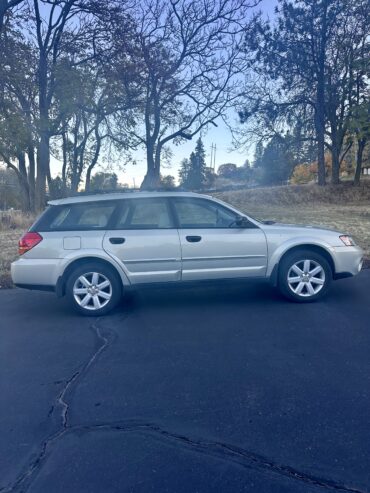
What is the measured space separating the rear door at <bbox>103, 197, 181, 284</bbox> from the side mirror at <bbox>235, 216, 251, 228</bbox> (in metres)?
0.87

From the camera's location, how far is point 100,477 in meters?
2.11

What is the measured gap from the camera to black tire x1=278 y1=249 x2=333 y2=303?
5.08 metres

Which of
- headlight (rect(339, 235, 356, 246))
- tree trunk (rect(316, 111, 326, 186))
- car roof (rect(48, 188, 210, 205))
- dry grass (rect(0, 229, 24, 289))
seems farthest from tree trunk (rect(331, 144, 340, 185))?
car roof (rect(48, 188, 210, 205))

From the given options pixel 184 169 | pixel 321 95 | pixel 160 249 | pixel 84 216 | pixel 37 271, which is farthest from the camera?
pixel 184 169

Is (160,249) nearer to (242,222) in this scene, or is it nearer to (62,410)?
(242,222)

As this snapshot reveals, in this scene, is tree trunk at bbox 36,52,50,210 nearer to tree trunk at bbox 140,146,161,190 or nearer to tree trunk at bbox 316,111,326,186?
tree trunk at bbox 140,146,161,190

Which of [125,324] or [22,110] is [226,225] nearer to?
[125,324]

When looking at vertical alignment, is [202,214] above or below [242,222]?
above

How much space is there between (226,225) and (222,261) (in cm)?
51

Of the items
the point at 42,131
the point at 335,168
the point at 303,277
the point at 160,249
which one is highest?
the point at 42,131

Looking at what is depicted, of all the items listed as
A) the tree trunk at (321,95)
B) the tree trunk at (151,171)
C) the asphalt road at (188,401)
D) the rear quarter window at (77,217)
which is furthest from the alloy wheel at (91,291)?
the tree trunk at (321,95)

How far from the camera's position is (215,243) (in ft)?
16.4

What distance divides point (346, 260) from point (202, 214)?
2170mm

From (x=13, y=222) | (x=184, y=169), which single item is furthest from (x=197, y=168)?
(x=13, y=222)
